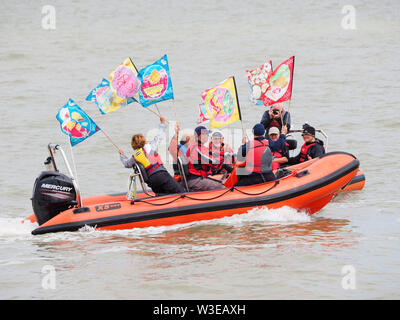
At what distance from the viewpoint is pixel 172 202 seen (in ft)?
29.0

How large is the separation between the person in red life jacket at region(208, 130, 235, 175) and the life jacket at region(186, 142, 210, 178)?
0.44ft

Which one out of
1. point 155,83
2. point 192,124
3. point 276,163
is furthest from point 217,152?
point 192,124

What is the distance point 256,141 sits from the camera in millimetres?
9039

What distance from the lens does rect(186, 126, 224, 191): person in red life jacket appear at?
9086 mm

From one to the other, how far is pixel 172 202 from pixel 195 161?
69 cm

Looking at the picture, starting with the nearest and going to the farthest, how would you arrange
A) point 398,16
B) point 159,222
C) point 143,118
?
point 159,222 → point 143,118 → point 398,16

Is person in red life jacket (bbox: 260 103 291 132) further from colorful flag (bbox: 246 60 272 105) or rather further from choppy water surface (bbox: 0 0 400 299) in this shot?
choppy water surface (bbox: 0 0 400 299)

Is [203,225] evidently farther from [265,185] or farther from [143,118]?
[143,118]

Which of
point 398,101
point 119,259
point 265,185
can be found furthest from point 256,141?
point 398,101

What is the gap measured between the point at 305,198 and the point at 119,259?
285 cm

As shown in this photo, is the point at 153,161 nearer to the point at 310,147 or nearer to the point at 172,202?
the point at 172,202

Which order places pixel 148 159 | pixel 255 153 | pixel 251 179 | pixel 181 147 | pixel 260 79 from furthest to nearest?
pixel 260 79
pixel 251 179
pixel 181 147
pixel 255 153
pixel 148 159

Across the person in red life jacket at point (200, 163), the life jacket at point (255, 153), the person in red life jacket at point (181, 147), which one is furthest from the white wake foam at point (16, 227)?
the life jacket at point (255, 153)

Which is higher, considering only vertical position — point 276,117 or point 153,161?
point 276,117
